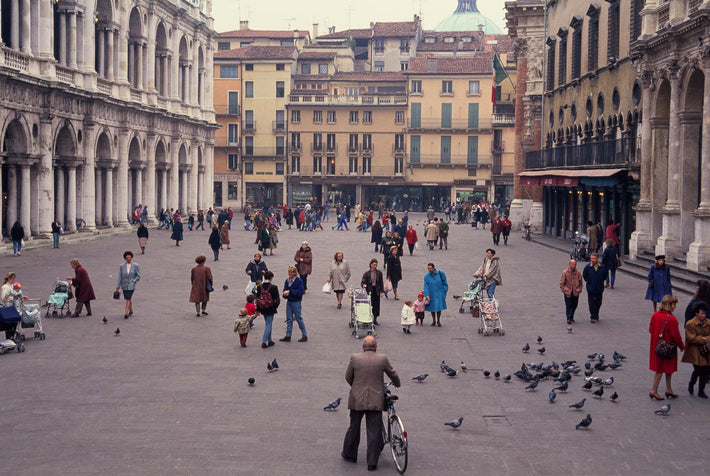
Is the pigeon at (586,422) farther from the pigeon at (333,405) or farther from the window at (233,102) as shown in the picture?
the window at (233,102)

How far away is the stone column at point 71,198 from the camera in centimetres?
4681

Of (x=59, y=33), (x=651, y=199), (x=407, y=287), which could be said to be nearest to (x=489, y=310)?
(x=407, y=287)

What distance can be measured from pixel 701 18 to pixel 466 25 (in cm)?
11118

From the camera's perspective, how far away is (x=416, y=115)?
9175 centimetres

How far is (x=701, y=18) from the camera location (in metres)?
26.9

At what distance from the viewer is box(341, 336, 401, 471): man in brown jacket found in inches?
426

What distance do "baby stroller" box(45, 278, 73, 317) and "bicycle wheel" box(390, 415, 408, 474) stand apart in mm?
12843

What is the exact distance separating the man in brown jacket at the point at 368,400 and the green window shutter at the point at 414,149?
8178 centimetres

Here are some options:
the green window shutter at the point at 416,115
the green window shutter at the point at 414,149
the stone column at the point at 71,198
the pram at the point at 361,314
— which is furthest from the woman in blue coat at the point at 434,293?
the green window shutter at the point at 414,149

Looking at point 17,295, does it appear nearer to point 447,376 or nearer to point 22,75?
point 447,376

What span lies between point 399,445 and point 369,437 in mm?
384

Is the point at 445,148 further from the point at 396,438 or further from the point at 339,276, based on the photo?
the point at 396,438

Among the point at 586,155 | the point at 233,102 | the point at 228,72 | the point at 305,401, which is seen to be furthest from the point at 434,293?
the point at 228,72

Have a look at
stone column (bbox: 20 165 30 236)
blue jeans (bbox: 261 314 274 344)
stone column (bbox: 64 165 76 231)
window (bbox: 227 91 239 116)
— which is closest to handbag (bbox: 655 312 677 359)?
blue jeans (bbox: 261 314 274 344)
